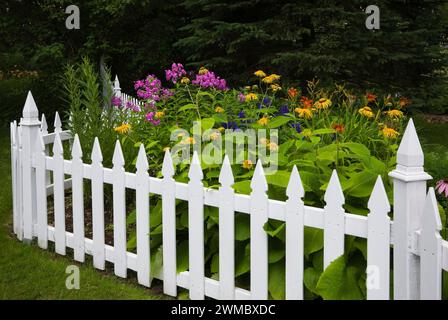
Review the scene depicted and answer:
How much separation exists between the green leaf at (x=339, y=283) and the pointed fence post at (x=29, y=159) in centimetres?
254

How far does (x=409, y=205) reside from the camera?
262 cm

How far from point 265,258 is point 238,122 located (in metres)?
1.46

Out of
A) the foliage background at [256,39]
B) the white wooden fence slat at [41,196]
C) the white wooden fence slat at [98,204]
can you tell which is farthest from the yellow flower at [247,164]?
the foliage background at [256,39]

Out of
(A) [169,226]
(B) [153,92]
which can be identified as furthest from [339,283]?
(B) [153,92]

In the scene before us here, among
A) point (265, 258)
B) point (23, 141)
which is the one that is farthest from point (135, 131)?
point (265, 258)

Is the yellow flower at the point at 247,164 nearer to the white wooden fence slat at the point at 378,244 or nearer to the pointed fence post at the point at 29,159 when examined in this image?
the white wooden fence slat at the point at 378,244

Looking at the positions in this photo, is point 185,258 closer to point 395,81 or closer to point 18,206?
point 18,206

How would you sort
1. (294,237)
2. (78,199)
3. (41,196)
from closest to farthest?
1. (294,237)
2. (78,199)
3. (41,196)

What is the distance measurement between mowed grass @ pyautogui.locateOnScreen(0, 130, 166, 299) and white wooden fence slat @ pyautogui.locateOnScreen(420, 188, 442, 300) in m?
1.66

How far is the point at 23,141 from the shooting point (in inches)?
183

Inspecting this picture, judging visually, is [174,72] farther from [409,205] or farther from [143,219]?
[409,205]

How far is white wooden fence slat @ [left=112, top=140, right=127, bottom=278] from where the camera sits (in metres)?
3.84

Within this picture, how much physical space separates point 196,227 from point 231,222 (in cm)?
25

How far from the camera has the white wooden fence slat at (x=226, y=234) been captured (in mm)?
3275
